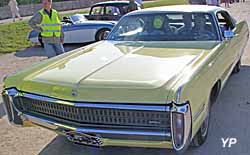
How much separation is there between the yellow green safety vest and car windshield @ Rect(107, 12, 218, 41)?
1686mm

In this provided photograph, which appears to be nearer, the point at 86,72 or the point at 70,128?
the point at 70,128

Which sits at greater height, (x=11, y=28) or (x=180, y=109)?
(x=180, y=109)

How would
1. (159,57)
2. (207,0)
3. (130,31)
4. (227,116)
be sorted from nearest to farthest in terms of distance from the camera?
1. (159,57)
2. (227,116)
3. (130,31)
4. (207,0)

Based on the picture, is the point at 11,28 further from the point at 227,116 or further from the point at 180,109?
the point at 180,109

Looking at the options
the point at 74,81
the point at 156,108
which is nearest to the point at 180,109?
the point at 156,108

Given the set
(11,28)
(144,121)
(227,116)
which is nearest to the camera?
(144,121)

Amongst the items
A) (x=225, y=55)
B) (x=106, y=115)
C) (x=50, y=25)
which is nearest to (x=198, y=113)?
(x=106, y=115)

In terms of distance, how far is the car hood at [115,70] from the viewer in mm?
3158

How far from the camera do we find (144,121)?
10.2 ft

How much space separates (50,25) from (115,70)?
337 cm

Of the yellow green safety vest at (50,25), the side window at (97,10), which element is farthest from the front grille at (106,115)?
the side window at (97,10)

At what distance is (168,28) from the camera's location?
502cm

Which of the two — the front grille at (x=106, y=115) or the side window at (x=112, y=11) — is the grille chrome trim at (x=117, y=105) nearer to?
the front grille at (x=106, y=115)

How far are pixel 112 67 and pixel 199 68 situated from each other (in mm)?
913
